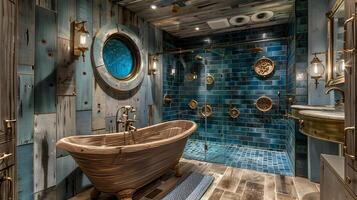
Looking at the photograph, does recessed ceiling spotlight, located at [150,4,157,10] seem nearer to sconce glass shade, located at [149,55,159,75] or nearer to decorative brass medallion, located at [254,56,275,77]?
sconce glass shade, located at [149,55,159,75]

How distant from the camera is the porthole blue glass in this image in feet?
9.50

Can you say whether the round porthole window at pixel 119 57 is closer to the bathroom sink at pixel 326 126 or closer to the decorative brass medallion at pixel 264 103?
the bathroom sink at pixel 326 126

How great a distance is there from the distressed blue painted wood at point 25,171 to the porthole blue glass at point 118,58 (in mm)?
1472

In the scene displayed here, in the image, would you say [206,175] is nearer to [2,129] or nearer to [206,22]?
[2,129]

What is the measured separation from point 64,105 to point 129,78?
121 centimetres

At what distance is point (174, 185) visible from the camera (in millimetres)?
2490

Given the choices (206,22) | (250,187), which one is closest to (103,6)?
(206,22)

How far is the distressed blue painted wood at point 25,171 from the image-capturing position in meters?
1.82

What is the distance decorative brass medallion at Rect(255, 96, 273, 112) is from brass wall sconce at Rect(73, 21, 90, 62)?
3.61m

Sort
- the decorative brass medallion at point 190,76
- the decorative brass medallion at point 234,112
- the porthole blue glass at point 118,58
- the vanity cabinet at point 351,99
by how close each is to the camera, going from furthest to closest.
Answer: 1. the decorative brass medallion at point 190,76
2. the decorative brass medallion at point 234,112
3. the porthole blue glass at point 118,58
4. the vanity cabinet at point 351,99

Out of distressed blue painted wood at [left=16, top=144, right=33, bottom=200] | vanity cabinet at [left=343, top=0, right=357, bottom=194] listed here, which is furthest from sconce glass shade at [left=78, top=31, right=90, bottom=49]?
vanity cabinet at [left=343, top=0, right=357, bottom=194]

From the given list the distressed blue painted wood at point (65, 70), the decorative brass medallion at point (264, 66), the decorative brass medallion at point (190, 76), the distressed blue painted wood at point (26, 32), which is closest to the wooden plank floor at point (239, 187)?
the distressed blue painted wood at point (65, 70)

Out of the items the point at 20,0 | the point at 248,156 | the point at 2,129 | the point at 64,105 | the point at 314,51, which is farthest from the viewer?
the point at 248,156

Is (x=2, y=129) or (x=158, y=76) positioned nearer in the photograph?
(x=2, y=129)
